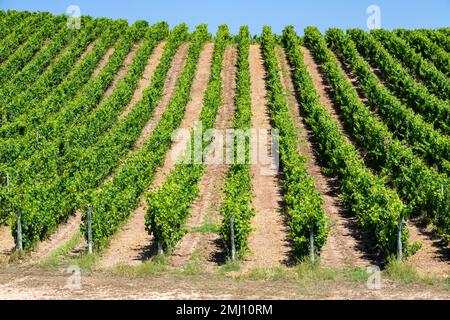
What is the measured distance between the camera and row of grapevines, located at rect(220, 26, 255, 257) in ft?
72.2

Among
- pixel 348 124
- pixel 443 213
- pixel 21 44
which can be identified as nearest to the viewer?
pixel 443 213

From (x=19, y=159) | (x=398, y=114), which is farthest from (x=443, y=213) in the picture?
(x=19, y=159)

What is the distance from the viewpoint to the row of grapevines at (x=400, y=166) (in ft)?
82.1

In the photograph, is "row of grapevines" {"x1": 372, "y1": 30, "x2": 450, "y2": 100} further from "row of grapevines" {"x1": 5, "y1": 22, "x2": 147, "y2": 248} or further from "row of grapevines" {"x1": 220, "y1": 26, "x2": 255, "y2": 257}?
"row of grapevines" {"x1": 5, "y1": 22, "x2": 147, "y2": 248}

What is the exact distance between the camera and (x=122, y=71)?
54281 millimetres

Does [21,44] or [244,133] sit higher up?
[21,44]

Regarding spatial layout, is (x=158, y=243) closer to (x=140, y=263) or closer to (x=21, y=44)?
(x=140, y=263)

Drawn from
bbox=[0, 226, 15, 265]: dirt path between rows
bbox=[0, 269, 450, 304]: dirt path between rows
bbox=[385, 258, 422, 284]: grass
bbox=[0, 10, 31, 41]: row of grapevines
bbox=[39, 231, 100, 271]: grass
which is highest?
bbox=[0, 10, 31, 41]: row of grapevines

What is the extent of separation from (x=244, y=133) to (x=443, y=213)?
1566 cm

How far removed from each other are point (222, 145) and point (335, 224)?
1349 centimetres

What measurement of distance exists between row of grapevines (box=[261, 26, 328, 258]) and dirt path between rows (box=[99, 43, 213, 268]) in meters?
4.91

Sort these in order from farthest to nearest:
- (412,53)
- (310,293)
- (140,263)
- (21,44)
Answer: (21,44)
(412,53)
(140,263)
(310,293)

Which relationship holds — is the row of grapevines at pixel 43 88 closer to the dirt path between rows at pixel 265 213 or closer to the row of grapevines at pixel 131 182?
the row of grapevines at pixel 131 182

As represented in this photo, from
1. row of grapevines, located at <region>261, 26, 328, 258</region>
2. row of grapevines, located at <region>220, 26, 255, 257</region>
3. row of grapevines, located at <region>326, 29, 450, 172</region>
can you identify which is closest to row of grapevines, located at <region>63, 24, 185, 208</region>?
row of grapevines, located at <region>220, 26, 255, 257</region>
